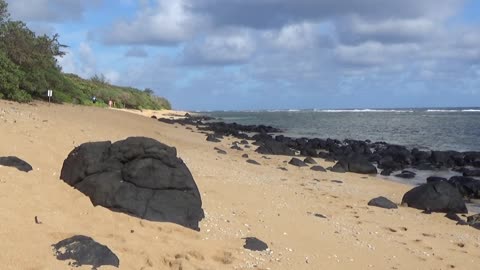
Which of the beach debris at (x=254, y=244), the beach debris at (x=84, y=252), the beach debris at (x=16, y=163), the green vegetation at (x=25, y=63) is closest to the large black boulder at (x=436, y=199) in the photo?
the beach debris at (x=254, y=244)

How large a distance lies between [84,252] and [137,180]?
6.53 feet

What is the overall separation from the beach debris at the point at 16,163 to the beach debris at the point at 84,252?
246cm

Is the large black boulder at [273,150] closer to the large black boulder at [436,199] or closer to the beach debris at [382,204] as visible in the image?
the large black boulder at [436,199]

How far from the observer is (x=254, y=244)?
6.72 metres

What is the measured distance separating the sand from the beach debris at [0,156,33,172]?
0.15 metres

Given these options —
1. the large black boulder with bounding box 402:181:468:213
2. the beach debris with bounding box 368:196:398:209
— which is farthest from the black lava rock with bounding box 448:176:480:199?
the beach debris with bounding box 368:196:398:209

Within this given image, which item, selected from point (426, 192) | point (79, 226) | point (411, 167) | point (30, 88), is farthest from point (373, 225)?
point (30, 88)

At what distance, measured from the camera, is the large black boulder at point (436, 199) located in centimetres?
1170

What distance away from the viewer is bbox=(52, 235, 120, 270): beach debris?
5180 mm

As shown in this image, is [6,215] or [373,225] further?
[373,225]

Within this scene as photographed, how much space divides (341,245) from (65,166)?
444cm

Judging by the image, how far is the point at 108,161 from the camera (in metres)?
7.43

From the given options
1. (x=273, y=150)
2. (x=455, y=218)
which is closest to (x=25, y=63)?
(x=273, y=150)

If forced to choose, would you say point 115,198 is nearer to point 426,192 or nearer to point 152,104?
point 426,192
